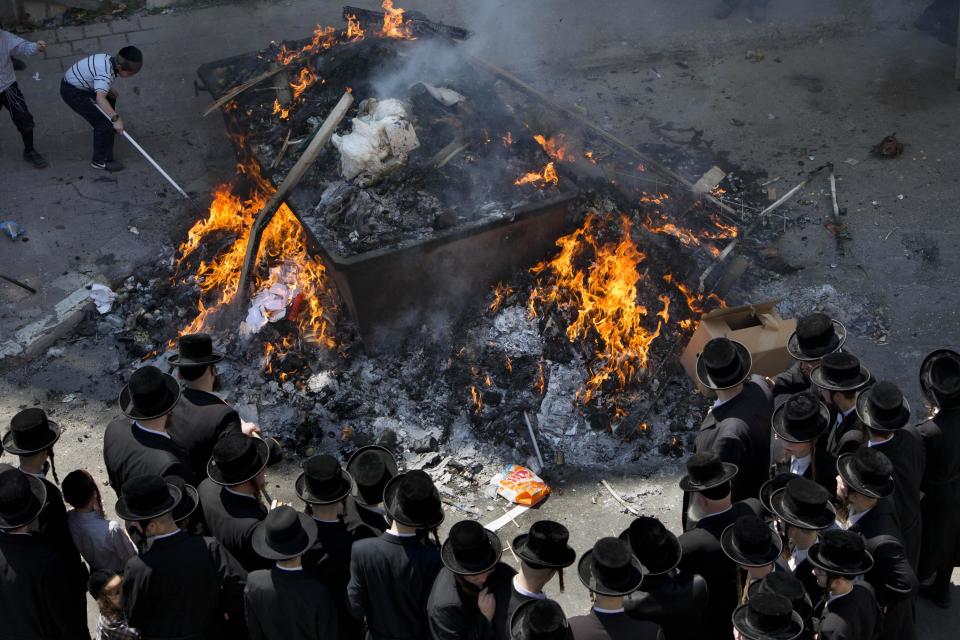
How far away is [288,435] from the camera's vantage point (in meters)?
7.54

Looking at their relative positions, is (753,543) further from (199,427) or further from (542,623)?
(199,427)

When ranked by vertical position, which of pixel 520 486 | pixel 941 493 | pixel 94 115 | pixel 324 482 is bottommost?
pixel 520 486

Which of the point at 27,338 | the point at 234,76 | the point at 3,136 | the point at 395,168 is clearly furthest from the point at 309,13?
the point at 27,338

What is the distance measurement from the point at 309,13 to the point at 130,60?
4447 mm

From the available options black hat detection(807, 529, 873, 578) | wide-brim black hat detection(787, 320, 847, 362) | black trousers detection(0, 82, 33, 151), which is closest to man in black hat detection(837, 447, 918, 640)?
black hat detection(807, 529, 873, 578)

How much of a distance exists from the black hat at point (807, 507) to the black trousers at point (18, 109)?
9977 mm

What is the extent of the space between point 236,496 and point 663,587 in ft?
8.67

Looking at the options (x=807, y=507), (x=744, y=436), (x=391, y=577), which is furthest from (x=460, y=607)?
(x=744, y=436)

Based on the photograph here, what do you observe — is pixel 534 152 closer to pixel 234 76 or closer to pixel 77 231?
pixel 234 76

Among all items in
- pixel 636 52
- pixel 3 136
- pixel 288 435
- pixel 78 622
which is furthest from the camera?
pixel 636 52

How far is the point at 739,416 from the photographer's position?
18.5ft

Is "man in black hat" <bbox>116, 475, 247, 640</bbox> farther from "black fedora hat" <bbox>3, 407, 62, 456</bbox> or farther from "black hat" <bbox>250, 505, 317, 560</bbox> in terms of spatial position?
"black fedora hat" <bbox>3, 407, 62, 456</bbox>

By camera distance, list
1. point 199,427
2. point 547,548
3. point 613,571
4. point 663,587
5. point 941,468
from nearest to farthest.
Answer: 1. point 613,571
2. point 547,548
3. point 663,587
4. point 941,468
5. point 199,427

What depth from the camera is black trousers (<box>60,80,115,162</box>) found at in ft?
33.0
